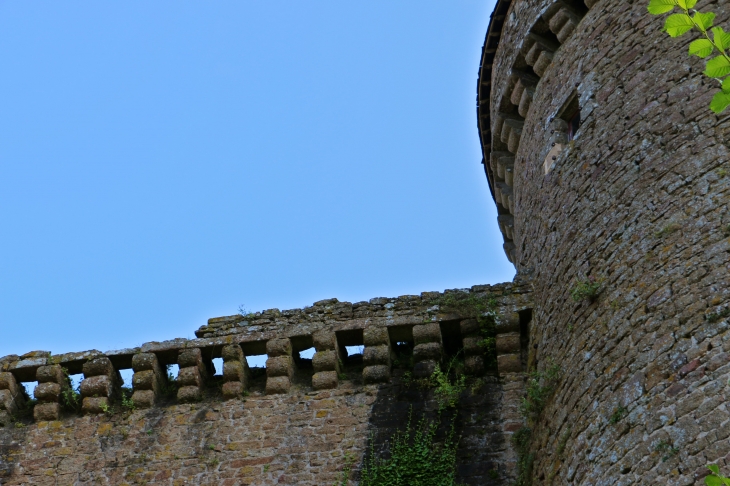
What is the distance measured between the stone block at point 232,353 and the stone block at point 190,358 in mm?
248

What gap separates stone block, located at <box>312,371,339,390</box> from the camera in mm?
9602

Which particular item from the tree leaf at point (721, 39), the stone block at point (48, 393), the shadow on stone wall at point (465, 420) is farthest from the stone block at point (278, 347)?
the tree leaf at point (721, 39)

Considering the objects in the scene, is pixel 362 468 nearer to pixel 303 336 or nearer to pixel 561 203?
pixel 303 336

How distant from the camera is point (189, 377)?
9922 millimetres

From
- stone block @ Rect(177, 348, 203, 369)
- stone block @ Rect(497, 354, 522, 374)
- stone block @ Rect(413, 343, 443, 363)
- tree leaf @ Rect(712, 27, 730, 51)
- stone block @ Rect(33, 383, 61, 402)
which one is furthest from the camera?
stone block @ Rect(33, 383, 61, 402)

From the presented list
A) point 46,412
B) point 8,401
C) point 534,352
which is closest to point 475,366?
point 534,352

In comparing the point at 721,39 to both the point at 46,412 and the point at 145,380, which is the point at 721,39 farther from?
the point at 46,412

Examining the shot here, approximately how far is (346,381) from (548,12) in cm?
439

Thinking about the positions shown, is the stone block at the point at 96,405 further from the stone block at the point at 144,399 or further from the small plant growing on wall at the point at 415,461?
the small plant growing on wall at the point at 415,461

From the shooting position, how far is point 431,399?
30.3 feet

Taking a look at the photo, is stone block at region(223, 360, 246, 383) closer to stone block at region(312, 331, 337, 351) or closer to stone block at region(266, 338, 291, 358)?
stone block at region(266, 338, 291, 358)

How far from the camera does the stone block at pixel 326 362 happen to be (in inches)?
382

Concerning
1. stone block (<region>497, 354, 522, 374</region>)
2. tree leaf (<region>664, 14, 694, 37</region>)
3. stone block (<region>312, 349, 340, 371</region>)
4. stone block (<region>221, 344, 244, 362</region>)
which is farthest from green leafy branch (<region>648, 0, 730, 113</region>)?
stone block (<region>221, 344, 244, 362</region>)

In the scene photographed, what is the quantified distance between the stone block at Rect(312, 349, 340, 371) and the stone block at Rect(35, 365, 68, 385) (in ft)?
8.50
